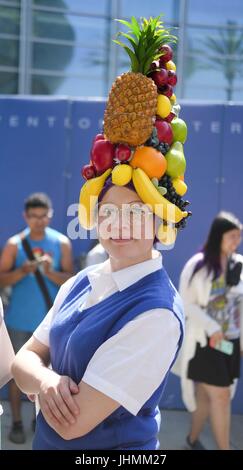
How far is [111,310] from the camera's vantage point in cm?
187

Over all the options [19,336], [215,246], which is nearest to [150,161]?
[215,246]

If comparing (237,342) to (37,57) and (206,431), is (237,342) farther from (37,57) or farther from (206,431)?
(37,57)

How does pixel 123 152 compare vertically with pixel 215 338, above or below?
above

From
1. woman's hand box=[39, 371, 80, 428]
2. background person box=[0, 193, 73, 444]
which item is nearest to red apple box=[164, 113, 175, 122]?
woman's hand box=[39, 371, 80, 428]

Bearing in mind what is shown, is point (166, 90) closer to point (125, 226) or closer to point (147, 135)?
point (147, 135)

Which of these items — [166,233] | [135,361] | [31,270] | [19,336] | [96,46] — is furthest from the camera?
[96,46]

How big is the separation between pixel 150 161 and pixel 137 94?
0.19 m

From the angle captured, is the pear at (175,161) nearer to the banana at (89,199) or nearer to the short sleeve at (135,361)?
the banana at (89,199)

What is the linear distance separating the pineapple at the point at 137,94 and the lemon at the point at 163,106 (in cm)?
2

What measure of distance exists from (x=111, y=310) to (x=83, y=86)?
10093 millimetres

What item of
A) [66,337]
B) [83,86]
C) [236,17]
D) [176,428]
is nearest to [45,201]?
[176,428]

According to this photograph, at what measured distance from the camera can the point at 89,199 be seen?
2.00m

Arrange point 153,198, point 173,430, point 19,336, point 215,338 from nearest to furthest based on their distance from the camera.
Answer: point 153,198 < point 215,338 < point 19,336 < point 173,430

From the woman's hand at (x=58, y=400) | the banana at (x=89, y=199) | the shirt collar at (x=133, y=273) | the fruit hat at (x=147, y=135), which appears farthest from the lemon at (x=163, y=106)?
the woman's hand at (x=58, y=400)
